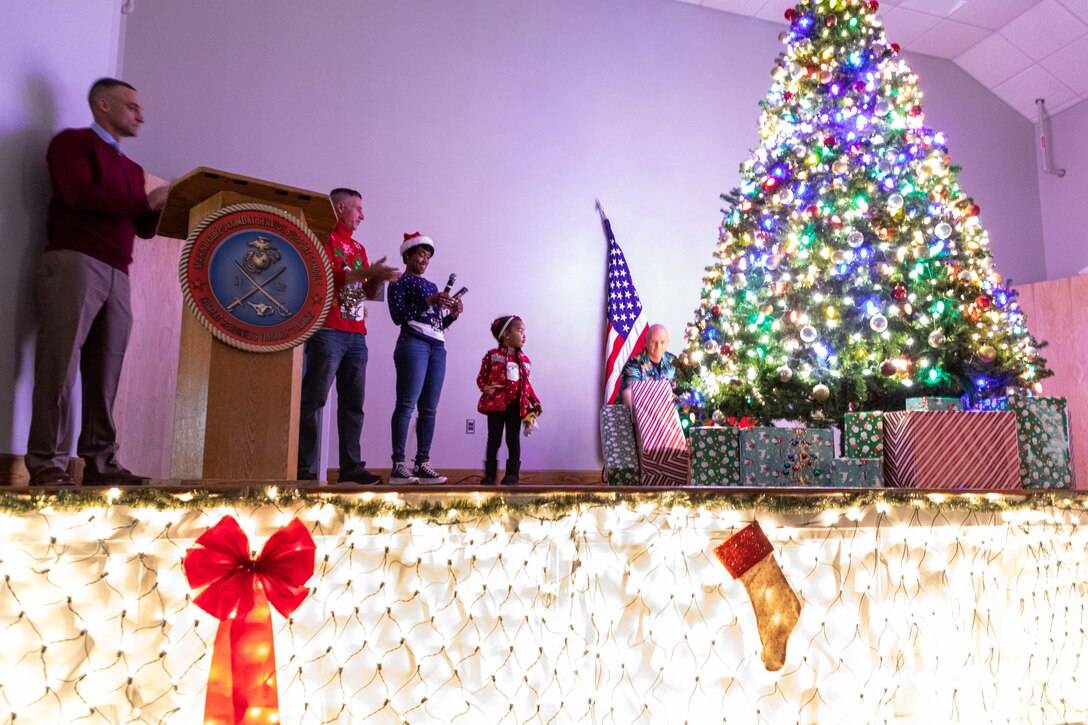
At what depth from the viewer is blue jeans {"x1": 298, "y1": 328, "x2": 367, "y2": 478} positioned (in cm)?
292

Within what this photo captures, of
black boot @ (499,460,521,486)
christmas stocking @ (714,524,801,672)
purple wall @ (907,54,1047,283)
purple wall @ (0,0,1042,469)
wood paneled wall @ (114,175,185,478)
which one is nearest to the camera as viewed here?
christmas stocking @ (714,524,801,672)

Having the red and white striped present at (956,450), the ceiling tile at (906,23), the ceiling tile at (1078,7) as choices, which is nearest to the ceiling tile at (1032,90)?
the ceiling tile at (1078,7)

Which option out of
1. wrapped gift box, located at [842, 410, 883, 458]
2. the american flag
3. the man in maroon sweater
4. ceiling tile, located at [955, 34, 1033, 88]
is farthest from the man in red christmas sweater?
ceiling tile, located at [955, 34, 1033, 88]

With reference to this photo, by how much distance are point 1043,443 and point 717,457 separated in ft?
3.80

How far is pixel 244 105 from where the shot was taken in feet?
15.7

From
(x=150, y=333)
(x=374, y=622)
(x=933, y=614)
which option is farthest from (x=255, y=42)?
(x=933, y=614)

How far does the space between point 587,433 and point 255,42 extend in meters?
3.35

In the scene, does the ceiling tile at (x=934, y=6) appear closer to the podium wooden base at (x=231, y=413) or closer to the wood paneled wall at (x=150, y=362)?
the wood paneled wall at (x=150, y=362)

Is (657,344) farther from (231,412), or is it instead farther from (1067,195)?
(1067,195)

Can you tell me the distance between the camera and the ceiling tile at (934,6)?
20.0ft

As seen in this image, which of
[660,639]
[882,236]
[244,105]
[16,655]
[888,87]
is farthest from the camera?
[244,105]

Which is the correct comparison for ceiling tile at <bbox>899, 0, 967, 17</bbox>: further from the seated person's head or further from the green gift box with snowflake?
the green gift box with snowflake

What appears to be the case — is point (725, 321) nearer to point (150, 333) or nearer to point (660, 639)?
point (660, 639)

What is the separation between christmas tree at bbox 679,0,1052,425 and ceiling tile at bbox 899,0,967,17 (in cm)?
285
